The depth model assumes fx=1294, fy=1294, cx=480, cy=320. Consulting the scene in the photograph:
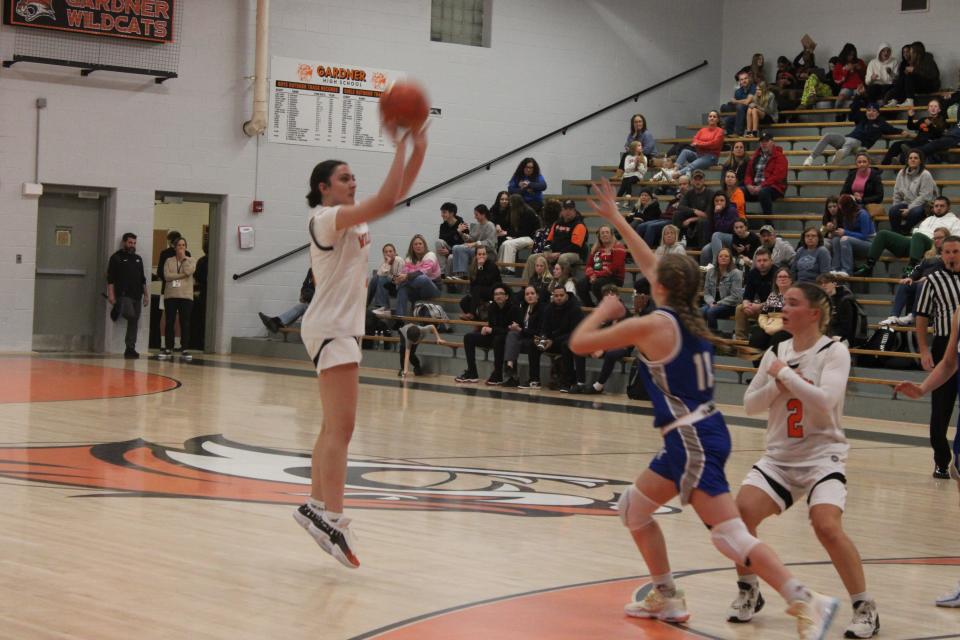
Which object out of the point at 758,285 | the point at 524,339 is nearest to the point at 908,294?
the point at 758,285

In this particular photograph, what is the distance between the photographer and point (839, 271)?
14875mm

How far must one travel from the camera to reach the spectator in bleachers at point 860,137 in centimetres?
1792

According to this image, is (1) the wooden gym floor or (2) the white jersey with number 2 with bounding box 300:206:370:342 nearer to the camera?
(1) the wooden gym floor

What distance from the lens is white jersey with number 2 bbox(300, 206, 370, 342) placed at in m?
5.17

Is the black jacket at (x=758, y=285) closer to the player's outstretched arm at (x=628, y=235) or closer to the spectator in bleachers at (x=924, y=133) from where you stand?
the spectator in bleachers at (x=924, y=133)

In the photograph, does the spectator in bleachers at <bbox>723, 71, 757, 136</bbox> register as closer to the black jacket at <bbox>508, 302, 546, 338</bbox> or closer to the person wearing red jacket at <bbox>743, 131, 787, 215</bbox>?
the person wearing red jacket at <bbox>743, 131, 787, 215</bbox>

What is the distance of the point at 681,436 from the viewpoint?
425 cm

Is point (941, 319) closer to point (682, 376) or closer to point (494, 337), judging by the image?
point (682, 376)

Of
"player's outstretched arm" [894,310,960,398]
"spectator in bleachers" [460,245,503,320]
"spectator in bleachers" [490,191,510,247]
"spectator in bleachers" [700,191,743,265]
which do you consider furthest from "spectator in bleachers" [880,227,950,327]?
"player's outstretched arm" [894,310,960,398]

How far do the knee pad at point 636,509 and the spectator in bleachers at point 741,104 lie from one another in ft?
52.9

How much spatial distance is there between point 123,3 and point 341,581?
565 inches

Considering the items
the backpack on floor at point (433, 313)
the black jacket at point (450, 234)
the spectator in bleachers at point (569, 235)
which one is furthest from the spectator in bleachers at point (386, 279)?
the spectator in bleachers at point (569, 235)

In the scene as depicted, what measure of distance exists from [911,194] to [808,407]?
1191 cm

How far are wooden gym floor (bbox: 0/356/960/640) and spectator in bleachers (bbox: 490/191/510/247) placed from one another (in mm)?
7606
